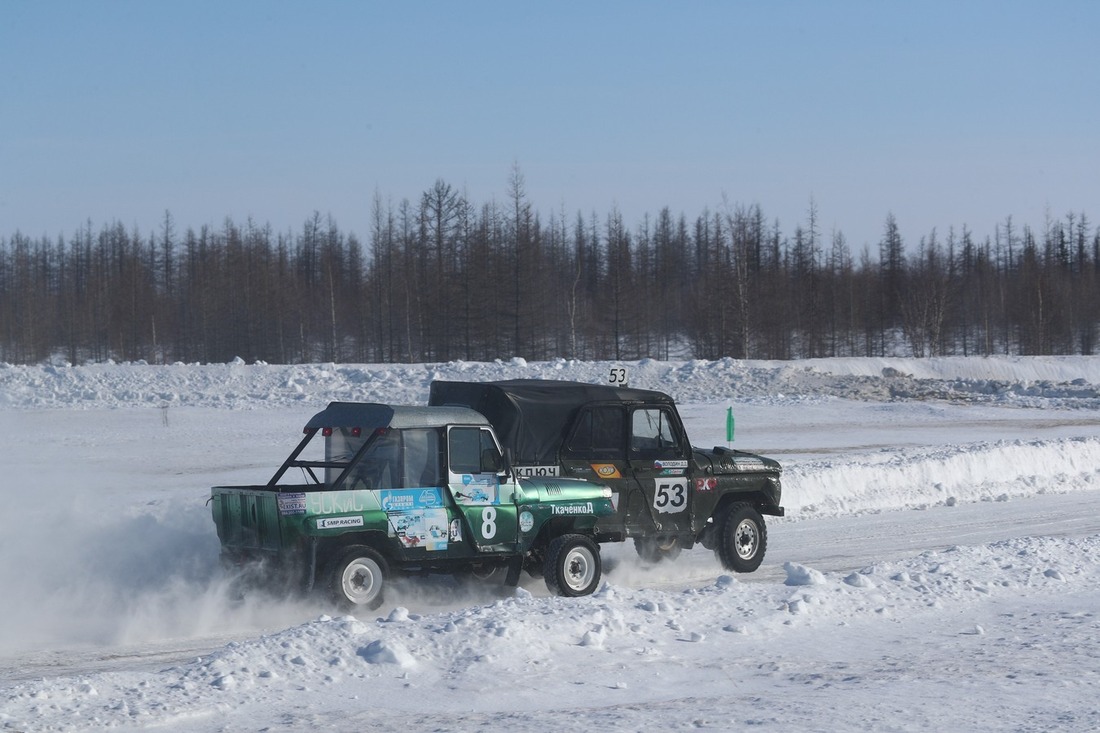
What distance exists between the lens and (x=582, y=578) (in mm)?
12062

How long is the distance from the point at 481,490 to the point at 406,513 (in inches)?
34.4

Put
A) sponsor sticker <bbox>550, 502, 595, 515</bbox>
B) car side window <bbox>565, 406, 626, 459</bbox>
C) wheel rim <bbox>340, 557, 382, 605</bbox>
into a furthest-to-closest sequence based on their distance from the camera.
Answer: car side window <bbox>565, 406, 626, 459</bbox> → sponsor sticker <bbox>550, 502, 595, 515</bbox> → wheel rim <bbox>340, 557, 382, 605</bbox>

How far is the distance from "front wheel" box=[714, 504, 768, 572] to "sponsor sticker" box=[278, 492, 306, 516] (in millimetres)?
5534

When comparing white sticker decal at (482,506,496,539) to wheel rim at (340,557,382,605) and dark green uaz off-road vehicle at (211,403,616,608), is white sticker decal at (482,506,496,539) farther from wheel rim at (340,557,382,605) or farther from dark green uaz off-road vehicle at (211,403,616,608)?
wheel rim at (340,557,382,605)

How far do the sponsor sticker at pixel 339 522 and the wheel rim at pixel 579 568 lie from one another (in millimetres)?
2316

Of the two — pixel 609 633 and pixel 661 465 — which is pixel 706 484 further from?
pixel 609 633

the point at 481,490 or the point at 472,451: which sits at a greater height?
the point at 472,451

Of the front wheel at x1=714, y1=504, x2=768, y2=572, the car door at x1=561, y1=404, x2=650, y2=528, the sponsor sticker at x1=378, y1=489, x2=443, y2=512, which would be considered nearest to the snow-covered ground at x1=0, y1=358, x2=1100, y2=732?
the front wheel at x1=714, y1=504, x2=768, y2=572

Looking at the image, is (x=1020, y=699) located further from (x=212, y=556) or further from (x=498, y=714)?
(x=212, y=556)

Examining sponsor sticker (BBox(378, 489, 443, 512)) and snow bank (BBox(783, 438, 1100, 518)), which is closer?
sponsor sticker (BBox(378, 489, 443, 512))

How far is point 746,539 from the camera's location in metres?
14.0

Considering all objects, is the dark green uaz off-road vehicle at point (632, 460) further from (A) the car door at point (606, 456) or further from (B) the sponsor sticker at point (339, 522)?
(B) the sponsor sticker at point (339, 522)

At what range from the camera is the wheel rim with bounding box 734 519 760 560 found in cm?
1393

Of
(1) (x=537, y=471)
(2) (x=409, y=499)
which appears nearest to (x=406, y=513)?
(2) (x=409, y=499)
